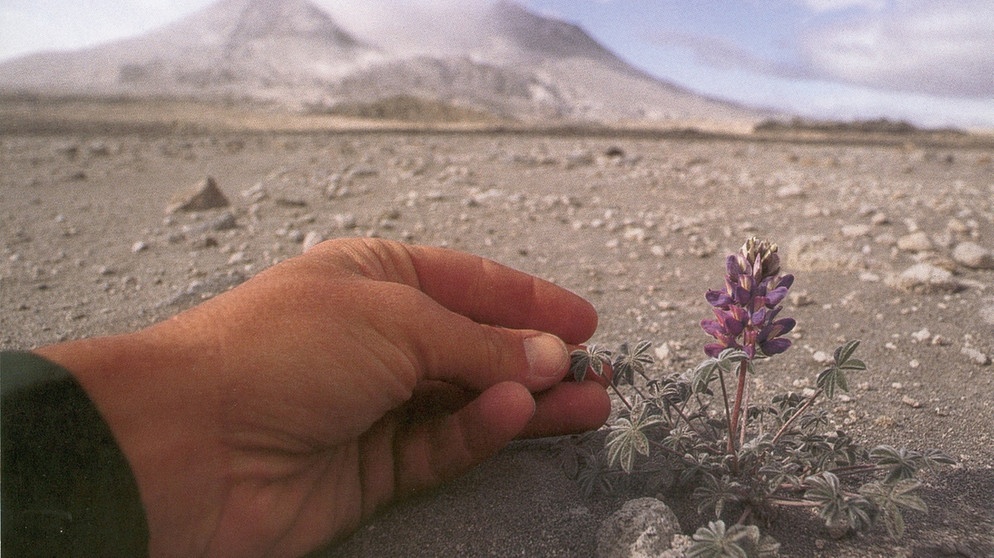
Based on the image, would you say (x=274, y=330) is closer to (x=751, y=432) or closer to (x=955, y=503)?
(x=751, y=432)

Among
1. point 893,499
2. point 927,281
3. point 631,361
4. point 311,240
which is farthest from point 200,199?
point 893,499

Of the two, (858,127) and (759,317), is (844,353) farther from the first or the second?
(858,127)

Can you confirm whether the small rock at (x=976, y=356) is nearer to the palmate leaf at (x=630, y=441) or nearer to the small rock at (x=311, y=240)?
the palmate leaf at (x=630, y=441)

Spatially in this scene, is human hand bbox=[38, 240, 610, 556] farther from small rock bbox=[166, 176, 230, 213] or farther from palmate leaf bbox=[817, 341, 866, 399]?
small rock bbox=[166, 176, 230, 213]

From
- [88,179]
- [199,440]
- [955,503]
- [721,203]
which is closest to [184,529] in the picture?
[199,440]

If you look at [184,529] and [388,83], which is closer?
[184,529]

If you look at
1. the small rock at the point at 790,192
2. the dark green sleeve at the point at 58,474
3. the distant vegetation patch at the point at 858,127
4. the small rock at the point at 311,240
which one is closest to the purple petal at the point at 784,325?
the dark green sleeve at the point at 58,474

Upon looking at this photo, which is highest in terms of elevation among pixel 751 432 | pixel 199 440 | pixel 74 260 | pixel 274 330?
pixel 274 330
